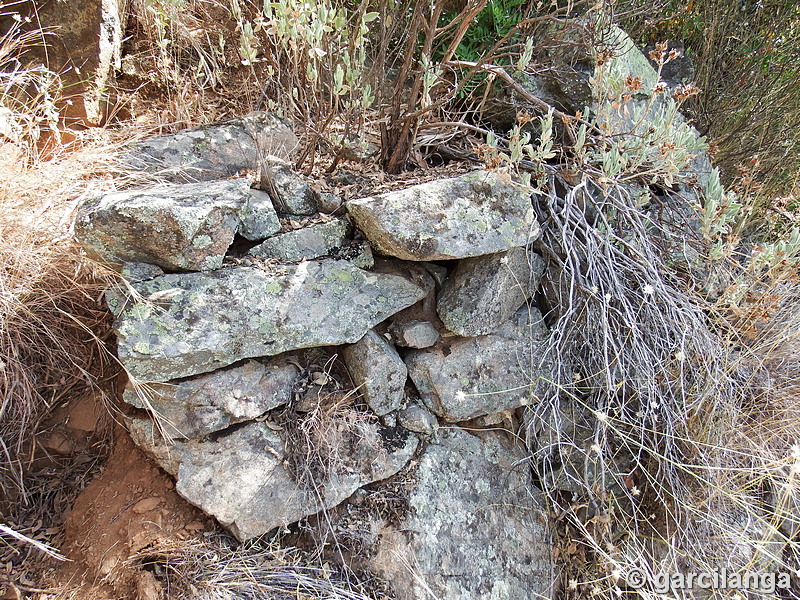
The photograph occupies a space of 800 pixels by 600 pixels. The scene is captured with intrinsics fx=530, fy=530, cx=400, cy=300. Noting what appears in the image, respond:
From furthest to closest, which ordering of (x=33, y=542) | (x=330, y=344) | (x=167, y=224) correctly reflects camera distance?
(x=330, y=344), (x=167, y=224), (x=33, y=542)

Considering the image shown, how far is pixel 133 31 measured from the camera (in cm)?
307

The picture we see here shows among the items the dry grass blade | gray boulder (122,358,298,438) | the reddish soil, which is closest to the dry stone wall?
gray boulder (122,358,298,438)

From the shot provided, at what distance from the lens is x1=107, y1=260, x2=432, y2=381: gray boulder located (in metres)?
2.01

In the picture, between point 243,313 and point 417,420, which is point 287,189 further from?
point 417,420

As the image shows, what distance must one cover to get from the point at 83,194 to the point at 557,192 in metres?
2.29

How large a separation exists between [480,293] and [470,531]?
1058 mm

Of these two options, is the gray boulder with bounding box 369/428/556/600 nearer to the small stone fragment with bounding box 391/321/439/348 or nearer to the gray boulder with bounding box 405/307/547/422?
the gray boulder with bounding box 405/307/547/422

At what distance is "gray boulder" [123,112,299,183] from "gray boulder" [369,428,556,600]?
164 centimetres

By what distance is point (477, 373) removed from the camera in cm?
249

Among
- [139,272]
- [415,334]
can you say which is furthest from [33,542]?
[415,334]

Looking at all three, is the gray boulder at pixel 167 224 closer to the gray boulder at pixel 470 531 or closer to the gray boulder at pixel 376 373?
the gray boulder at pixel 376 373

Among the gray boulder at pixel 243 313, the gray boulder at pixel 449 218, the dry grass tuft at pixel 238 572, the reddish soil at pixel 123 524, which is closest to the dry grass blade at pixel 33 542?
the reddish soil at pixel 123 524

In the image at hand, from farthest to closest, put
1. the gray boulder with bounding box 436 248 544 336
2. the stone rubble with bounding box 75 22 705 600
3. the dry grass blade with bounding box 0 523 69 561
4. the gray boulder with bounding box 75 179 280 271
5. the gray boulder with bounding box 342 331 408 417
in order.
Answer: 1. the gray boulder with bounding box 436 248 544 336
2. the gray boulder with bounding box 342 331 408 417
3. the stone rubble with bounding box 75 22 705 600
4. the gray boulder with bounding box 75 179 280 271
5. the dry grass blade with bounding box 0 523 69 561

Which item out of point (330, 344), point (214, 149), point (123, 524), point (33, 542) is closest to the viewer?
point (33, 542)
